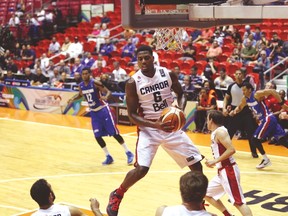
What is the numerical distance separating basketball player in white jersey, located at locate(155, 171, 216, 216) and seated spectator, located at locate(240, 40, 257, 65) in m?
13.8

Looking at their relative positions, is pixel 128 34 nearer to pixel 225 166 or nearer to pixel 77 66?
pixel 77 66

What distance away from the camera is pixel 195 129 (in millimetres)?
15867

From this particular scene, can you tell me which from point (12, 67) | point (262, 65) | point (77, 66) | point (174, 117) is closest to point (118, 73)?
point (77, 66)

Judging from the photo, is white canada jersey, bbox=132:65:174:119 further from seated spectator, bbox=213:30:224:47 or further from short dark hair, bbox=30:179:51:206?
seated spectator, bbox=213:30:224:47

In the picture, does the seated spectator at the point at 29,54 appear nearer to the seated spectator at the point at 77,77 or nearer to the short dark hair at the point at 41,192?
the seated spectator at the point at 77,77

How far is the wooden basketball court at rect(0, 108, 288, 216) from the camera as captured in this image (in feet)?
31.2

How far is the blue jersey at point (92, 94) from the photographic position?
473 inches

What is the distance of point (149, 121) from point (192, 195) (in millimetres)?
3390

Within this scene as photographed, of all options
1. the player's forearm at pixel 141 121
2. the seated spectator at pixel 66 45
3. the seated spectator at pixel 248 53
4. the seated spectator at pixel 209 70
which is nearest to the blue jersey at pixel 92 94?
the player's forearm at pixel 141 121

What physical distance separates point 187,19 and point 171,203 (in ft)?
10.0

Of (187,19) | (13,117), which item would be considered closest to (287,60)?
(13,117)

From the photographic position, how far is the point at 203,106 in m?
15.4

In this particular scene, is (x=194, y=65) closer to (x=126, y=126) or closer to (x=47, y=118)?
(x=126, y=126)

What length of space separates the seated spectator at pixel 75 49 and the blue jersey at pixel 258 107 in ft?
39.4
